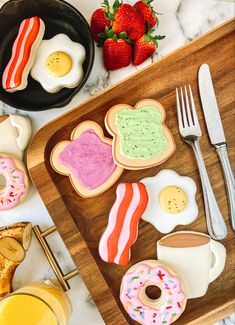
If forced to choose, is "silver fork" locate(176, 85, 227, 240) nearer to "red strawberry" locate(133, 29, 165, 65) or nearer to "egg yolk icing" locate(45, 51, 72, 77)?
"red strawberry" locate(133, 29, 165, 65)

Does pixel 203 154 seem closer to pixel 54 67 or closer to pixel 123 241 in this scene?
pixel 123 241

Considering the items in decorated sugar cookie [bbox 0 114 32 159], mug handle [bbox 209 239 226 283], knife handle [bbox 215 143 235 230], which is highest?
decorated sugar cookie [bbox 0 114 32 159]

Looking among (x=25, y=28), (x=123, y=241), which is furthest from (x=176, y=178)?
(x=25, y=28)

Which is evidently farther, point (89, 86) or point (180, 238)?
point (89, 86)

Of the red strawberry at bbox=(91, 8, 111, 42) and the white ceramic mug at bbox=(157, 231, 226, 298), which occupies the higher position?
the red strawberry at bbox=(91, 8, 111, 42)

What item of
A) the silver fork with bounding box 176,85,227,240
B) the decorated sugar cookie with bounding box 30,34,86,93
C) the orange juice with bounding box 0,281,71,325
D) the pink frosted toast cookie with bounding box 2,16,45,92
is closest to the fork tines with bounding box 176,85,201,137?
the silver fork with bounding box 176,85,227,240

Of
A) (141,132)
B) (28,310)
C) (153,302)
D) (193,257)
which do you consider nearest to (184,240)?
(193,257)

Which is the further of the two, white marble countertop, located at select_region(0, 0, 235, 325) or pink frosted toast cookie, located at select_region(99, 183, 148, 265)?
white marble countertop, located at select_region(0, 0, 235, 325)

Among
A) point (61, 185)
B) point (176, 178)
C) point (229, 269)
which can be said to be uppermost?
point (61, 185)
